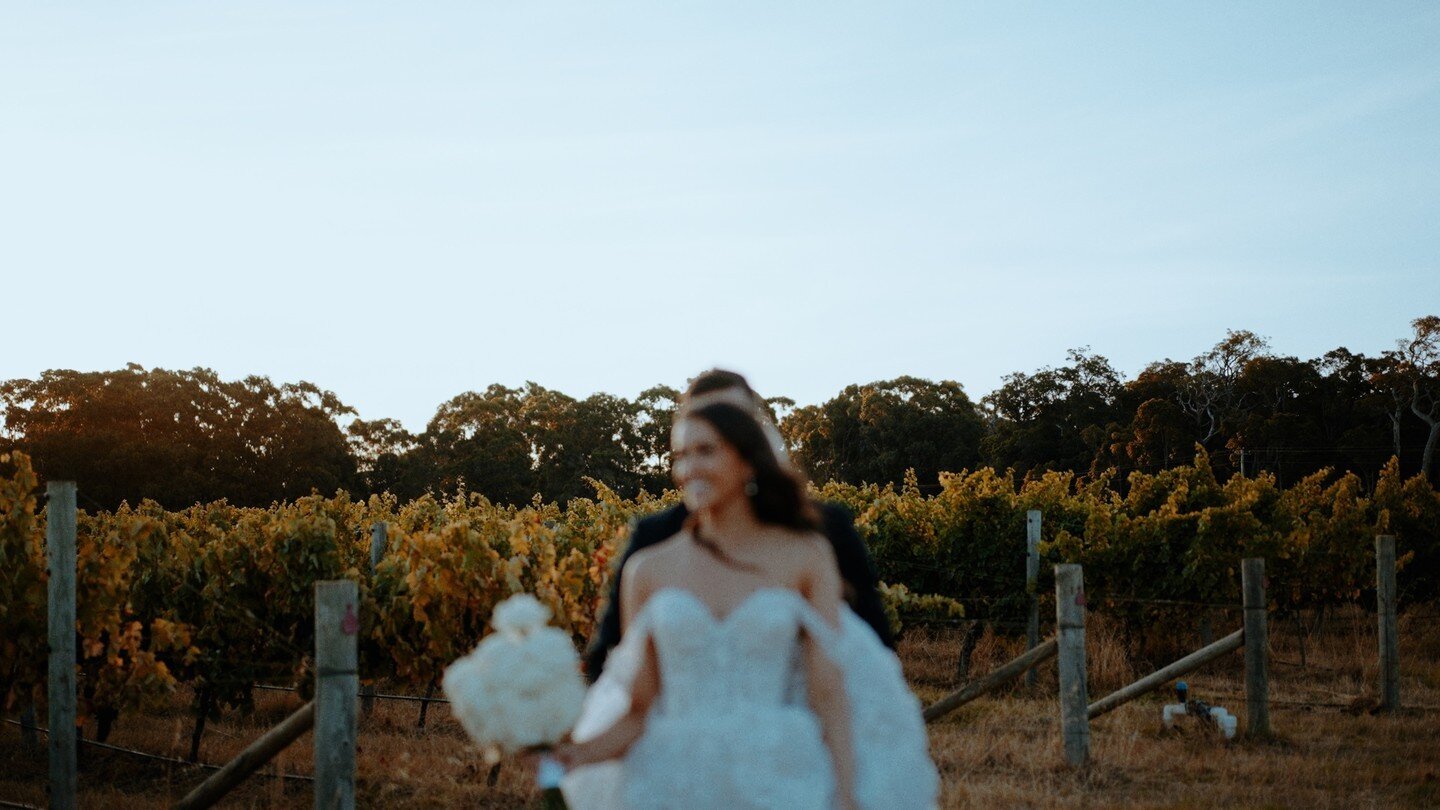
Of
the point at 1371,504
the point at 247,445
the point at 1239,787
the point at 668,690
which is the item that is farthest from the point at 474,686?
the point at 247,445

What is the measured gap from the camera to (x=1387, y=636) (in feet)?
32.5

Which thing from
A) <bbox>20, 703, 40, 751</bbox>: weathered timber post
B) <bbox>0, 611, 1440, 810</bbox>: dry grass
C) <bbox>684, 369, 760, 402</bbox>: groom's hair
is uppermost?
<bbox>684, 369, 760, 402</bbox>: groom's hair

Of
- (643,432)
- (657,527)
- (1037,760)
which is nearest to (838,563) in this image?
(657,527)

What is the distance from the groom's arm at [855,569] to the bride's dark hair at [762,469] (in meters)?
0.65

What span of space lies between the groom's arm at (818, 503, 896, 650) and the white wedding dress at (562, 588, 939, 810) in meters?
0.62

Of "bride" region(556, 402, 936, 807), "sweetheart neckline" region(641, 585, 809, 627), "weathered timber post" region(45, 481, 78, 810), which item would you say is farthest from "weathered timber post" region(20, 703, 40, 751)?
"sweetheart neckline" region(641, 585, 809, 627)

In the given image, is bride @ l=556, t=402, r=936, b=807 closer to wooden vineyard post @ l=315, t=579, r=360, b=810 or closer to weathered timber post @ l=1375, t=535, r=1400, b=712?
wooden vineyard post @ l=315, t=579, r=360, b=810

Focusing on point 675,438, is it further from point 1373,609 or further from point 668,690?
point 1373,609

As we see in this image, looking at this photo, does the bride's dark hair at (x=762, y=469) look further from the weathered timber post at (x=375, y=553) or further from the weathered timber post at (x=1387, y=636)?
the weathered timber post at (x=1387, y=636)

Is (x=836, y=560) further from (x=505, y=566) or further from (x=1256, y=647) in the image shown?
(x=1256, y=647)

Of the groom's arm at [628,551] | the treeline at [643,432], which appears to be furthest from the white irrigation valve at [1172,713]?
the treeline at [643,432]

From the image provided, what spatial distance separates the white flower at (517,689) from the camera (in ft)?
8.06

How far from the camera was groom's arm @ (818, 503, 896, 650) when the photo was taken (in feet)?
11.2

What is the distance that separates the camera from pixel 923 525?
47.6ft
